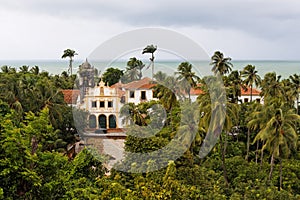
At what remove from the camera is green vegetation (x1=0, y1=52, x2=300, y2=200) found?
8.79 m

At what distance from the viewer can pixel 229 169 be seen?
73.5 feet

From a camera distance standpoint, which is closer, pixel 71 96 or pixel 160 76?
pixel 160 76

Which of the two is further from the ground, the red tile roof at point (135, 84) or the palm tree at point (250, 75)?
the palm tree at point (250, 75)

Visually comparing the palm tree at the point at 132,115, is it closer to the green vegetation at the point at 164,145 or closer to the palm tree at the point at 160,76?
the green vegetation at the point at 164,145

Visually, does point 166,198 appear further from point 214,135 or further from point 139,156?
point 214,135

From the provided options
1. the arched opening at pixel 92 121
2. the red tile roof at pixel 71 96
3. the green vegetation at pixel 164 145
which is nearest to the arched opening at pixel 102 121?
Result: the arched opening at pixel 92 121

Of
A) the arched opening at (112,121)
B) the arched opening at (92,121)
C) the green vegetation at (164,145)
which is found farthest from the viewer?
the arched opening at (112,121)

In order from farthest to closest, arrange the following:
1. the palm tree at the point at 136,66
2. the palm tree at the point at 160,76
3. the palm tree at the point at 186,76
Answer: the palm tree at the point at 136,66 < the palm tree at the point at 186,76 < the palm tree at the point at 160,76

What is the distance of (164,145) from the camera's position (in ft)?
61.7

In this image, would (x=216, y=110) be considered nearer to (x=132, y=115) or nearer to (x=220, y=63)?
(x=132, y=115)

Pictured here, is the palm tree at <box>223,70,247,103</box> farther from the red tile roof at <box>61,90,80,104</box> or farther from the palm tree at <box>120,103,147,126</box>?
the red tile roof at <box>61,90,80,104</box>

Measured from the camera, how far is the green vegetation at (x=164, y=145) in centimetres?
879

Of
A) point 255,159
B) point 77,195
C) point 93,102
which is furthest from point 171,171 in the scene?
point 93,102

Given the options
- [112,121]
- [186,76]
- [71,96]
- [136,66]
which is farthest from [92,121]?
[186,76]
